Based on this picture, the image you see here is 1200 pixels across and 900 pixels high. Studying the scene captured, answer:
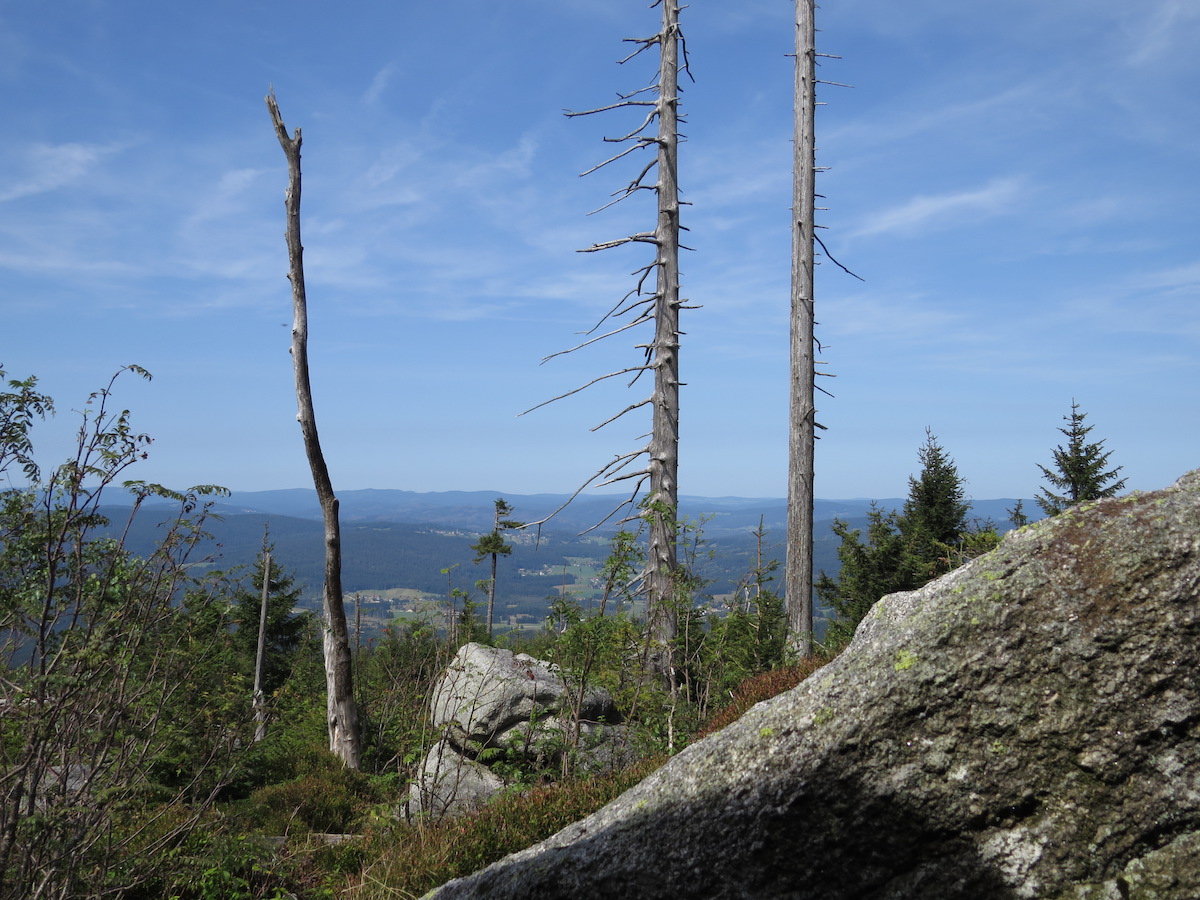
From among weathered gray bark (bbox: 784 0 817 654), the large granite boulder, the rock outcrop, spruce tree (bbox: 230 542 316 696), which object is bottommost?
spruce tree (bbox: 230 542 316 696)

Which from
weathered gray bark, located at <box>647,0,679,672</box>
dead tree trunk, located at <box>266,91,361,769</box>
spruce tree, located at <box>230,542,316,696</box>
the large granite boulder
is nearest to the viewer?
the large granite boulder

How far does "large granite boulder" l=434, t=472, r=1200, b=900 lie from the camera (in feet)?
7.83

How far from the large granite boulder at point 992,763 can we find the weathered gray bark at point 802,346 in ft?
28.0

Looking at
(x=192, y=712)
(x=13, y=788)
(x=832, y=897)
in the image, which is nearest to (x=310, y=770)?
(x=192, y=712)

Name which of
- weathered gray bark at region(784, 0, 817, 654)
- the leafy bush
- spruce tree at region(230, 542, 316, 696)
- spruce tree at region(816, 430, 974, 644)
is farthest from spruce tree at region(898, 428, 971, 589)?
spruce tree at region(230, 542, 316, 696)

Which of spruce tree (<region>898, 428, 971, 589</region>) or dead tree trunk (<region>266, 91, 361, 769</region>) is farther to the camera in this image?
spruce tree (<region>898, 428, 971, 589</region>)

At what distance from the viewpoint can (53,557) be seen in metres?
4.07

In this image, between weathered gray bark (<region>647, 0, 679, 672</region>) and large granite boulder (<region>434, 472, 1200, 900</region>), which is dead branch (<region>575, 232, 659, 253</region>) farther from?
large granite boulder (<region>434, 472, 1200, 900</region>)

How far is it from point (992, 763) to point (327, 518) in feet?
31.8

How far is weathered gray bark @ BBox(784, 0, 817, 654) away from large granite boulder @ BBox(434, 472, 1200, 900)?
854 centimetres

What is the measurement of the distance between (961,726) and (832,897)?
2.29 feet

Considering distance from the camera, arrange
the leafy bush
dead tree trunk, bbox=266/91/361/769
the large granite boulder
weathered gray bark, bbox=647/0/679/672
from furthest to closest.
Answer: weathered gray bark, bbox=647/0/679/672 < dead tree trunk, bbox=266/91/361/769 < the leafy bush < the large granite boulder

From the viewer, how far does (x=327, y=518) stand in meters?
10.8

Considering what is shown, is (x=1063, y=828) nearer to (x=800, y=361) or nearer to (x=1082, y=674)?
(x=1082, y=674)
